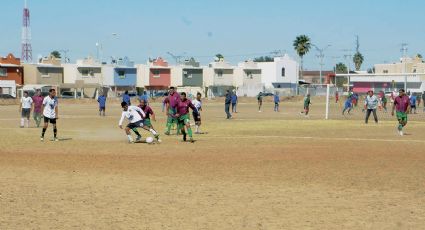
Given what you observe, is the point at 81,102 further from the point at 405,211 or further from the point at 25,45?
the point at 405,211

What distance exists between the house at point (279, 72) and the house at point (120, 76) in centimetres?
2697

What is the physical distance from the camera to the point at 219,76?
415 feet

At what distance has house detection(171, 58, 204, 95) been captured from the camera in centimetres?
12125

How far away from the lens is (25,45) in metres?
108

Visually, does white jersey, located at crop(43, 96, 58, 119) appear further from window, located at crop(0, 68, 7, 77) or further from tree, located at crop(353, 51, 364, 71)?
tree, located at crop(353, 51, 364, 71)

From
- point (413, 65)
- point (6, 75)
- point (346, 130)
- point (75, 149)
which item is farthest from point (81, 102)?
point (413, 65)

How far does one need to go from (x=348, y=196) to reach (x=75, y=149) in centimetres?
1036

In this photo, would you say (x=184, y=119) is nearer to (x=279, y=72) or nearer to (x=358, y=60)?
(x=279, y=72)

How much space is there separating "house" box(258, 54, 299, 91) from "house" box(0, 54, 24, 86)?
1894 inches

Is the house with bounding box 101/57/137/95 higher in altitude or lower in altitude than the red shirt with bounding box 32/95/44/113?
higher

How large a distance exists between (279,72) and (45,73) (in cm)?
4710

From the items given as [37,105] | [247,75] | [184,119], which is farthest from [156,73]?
[184,119]

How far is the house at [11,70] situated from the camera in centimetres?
9681

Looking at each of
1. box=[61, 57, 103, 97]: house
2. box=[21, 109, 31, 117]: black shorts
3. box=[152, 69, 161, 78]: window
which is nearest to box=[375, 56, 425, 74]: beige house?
box=[152, 69, 161, 78]: window
